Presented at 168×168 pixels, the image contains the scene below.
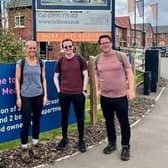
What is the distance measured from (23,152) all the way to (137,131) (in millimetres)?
3042

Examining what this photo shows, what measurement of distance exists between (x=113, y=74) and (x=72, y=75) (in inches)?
26.5

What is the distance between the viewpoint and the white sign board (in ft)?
34.6

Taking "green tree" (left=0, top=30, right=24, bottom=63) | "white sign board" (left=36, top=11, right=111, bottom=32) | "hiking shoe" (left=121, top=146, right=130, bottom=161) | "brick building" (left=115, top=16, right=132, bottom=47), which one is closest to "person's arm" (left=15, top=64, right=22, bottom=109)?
"hiking shoe" (left=121, top=146, right=130, bottom=161)

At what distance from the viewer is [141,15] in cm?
4478

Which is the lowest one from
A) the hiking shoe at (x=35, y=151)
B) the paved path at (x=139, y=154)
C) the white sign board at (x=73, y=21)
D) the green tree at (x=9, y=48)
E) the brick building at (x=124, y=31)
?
the paved path at (x=139, y=154)

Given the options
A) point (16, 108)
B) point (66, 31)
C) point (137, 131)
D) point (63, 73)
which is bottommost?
point (137, 131)

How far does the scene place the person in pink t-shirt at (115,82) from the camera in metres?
6.82

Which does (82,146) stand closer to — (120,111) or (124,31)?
(120,111)

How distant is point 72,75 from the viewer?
7086 millimetres

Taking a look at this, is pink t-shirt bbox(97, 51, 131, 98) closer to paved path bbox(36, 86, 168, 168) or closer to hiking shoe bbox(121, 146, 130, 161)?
hiking shoe bbox(121, 146, 130, 161)

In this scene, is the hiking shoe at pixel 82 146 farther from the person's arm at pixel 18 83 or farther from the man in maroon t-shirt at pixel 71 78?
the person's arm at pixel 18 83

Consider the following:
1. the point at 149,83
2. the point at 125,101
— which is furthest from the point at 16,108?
the point at 149,83

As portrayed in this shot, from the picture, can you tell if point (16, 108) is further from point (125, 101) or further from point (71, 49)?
point (125, 101)

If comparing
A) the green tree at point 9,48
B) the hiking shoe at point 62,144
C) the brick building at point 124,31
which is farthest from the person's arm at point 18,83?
the brick building at point 124,31
